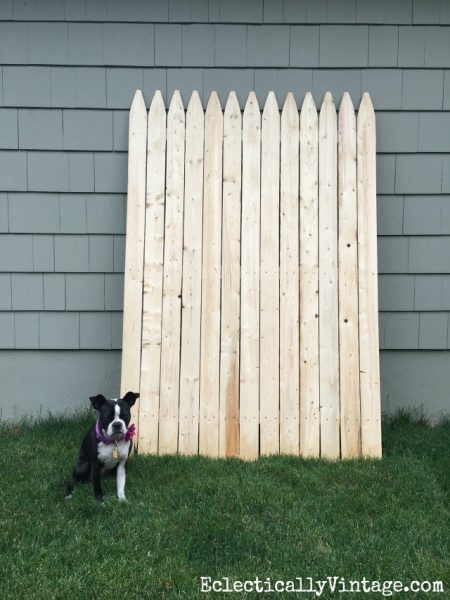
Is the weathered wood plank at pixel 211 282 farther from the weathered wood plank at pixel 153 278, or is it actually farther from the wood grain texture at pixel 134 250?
the wood grain texture at pixel 134 250

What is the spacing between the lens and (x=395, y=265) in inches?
199

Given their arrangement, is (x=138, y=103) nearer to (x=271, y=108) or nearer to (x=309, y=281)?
(x=271, y=108)

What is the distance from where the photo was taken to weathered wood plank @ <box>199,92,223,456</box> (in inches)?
175

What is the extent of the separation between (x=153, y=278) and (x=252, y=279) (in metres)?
0.73

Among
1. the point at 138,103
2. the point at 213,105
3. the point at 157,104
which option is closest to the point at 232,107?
the point at 213,105

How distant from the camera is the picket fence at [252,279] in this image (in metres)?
4.44

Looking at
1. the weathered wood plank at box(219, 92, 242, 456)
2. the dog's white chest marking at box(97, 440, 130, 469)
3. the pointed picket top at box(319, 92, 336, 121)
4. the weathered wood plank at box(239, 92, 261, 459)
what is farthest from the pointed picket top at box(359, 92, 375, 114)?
the dog's white chest marking at box(97, 440, 130, 469)

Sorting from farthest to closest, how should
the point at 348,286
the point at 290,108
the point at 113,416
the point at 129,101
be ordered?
the point at 129,101
the point at 290,108
the point at 348,286
the point at 113,416

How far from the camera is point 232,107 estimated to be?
4633mm

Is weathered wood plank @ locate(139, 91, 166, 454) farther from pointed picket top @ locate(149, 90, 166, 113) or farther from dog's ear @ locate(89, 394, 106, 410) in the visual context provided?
dog's ear @ locate(89, 394, 106, 410)

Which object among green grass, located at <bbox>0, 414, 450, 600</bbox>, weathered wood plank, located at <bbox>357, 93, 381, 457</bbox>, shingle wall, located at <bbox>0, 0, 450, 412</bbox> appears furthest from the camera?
shingle wall, located at <bbox>0, 0, 450, 412</bbox>

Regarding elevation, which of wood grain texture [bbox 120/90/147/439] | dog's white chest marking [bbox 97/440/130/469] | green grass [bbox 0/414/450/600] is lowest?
green grass [bbox 0/414/450/600]

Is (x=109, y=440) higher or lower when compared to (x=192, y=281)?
lower

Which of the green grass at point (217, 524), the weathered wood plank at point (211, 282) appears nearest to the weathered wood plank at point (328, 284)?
the green grass at point (217, 524)
